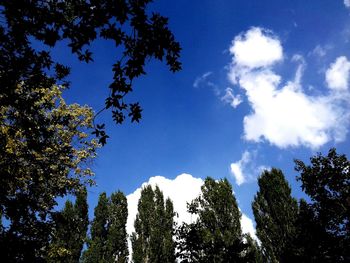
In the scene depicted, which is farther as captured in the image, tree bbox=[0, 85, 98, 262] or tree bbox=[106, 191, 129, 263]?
tree bbox=[106, 191, 129, 263]

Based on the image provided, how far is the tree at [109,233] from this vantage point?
37344 millimetres

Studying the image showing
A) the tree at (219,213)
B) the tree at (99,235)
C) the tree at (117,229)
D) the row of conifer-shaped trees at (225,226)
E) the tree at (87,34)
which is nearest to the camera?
the tree at (87,34)

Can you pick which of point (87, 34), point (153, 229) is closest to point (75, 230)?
point (153, 229)

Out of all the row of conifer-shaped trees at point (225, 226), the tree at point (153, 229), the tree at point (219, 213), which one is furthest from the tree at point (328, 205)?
the tree at point (153, 229)

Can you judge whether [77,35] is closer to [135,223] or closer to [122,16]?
[122,16]

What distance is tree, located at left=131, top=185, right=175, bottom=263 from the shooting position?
128 ft

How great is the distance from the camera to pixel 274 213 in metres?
37.3

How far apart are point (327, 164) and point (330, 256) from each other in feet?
18.8

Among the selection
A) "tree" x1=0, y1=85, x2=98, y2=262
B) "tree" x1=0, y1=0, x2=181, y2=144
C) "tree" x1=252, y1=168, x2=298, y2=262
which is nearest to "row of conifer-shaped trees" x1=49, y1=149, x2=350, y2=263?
"tree" x1=252, y1=168, x2=298, y2=262

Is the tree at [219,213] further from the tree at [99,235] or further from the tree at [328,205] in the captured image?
the tree at [99,235]

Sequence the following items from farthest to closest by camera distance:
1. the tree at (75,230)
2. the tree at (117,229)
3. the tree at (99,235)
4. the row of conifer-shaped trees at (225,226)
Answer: the tree at (117,229) → the tree at (99,235) → the tree at (75,230) → the row of conifer-shaped trees at (225,226)

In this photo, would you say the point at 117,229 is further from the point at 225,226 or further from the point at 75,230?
the point at 225,226

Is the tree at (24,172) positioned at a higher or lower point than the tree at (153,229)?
lower

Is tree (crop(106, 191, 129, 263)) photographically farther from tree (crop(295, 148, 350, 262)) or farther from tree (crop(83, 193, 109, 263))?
tree (crop(295, 148, 350, 262))
